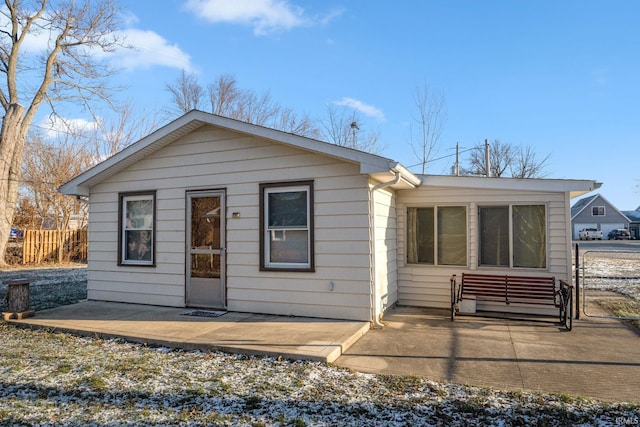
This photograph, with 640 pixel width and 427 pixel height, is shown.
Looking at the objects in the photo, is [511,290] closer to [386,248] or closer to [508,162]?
[386,248]

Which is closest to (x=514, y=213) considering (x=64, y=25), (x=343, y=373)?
(x=343, y=373)

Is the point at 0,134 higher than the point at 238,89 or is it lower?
lower

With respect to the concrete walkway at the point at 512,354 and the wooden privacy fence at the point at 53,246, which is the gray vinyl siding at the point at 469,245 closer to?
the concrete walkway at the point at 512,354

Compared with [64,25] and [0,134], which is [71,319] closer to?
[0,134]

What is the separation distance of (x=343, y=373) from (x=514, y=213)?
4.83 metres

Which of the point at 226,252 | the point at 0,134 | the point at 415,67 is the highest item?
the point at 415,67

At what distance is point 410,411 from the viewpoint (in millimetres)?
3137

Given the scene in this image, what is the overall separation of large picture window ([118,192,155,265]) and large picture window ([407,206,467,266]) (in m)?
5.14

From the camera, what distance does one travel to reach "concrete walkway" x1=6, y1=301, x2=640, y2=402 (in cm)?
395

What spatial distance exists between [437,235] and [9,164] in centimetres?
1738

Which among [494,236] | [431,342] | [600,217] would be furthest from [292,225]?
[600,217]

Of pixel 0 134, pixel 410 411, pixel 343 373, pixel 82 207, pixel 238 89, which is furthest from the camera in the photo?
pixel 238 89

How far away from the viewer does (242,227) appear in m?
6.71

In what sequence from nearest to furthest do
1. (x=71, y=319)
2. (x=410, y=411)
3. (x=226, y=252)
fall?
1. (x=410, y=411)
2. (x=71, y=319)
3. (x=226, y=252)
